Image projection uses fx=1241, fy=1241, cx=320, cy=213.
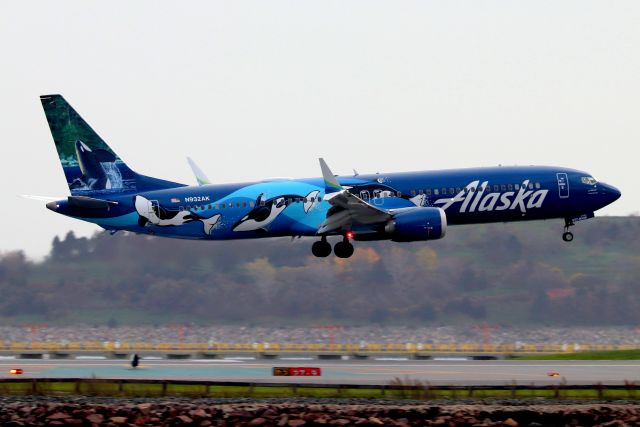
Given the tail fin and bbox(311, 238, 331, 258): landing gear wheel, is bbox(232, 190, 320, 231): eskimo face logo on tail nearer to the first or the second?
bbox(311, 238, 331, 258): landing gear wheel

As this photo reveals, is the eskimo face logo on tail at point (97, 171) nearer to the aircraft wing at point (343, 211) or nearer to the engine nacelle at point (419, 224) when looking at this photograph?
the aircraft wing at point (343, 211)

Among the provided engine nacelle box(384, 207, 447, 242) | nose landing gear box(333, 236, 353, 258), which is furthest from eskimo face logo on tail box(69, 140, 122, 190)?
engine nacelle box(384, 207, 447, 242)

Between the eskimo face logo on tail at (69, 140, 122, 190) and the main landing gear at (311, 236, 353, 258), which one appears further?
the eskimo face logo on tail at (69, 140, 122, 190)

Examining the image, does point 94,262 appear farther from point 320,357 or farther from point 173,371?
point 173,371

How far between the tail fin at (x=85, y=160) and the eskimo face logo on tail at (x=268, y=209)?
4595 millimetres

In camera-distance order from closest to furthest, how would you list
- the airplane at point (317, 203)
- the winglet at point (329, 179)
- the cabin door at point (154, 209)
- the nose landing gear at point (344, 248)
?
the winglet at point (329, 179) < the airplane at point (317, 203) < the cabin door at point (154, 209) < the nose landing gear at point (344, 248)

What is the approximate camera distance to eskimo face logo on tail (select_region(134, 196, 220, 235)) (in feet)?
201

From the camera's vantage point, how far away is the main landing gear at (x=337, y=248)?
62.2 metres

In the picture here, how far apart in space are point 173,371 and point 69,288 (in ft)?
122

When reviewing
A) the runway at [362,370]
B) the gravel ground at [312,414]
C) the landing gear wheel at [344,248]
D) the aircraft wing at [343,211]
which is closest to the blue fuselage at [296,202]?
the aircraft wing at [343,211]

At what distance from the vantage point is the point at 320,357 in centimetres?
6272

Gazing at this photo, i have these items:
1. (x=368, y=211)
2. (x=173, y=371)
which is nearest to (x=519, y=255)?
(x=368, y=211)

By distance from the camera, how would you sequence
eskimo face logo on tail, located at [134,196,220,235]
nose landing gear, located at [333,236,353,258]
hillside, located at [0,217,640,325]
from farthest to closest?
hillside, located at [0,217,640,325], nose landing gear, located at [333,236,353,258], eskimo face logo on tail, located at [134,196,220,235]

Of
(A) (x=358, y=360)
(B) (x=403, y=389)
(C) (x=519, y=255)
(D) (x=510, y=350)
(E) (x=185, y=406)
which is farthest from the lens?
(C) (x=519, y=255)
